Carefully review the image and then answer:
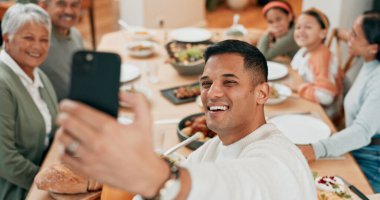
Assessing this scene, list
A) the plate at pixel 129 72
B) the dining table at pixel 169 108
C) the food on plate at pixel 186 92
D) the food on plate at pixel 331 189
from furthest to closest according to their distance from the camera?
the plate at pixel 129 72
the food on plate at pixel 186 92
the dining table at pixel 169 108
the food on plate at pixel 331 189

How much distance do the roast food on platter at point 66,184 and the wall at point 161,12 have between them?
3366mm

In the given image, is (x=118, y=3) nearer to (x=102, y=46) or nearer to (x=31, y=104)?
(x=102, y=46)

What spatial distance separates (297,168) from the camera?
0.92 metres

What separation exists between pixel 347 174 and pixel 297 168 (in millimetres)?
803

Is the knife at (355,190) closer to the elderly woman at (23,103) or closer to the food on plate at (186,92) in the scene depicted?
the food on plate at (186,92)

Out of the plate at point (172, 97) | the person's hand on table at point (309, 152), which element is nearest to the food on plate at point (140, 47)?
the plate at point (172, 97)

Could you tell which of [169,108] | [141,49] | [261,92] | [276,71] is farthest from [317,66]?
Result: [261,92]

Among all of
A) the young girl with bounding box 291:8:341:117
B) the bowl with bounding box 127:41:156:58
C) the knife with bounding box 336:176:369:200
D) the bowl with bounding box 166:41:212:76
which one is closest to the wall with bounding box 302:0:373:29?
the young girl with bounding box 291:8:341:117

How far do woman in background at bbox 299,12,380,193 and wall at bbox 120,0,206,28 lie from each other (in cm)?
278

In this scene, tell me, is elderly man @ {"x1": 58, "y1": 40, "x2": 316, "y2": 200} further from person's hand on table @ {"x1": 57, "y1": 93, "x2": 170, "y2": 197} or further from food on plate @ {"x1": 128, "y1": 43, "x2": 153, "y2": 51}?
food on plate @ {"x1": 128, "y1": 43, "x2": 153, "y2": 51}

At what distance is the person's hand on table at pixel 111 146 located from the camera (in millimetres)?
627

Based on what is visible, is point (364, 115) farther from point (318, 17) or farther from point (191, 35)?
point (191, 35)

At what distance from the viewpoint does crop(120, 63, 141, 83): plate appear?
2.48 metres

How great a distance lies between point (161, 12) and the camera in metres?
4.81
